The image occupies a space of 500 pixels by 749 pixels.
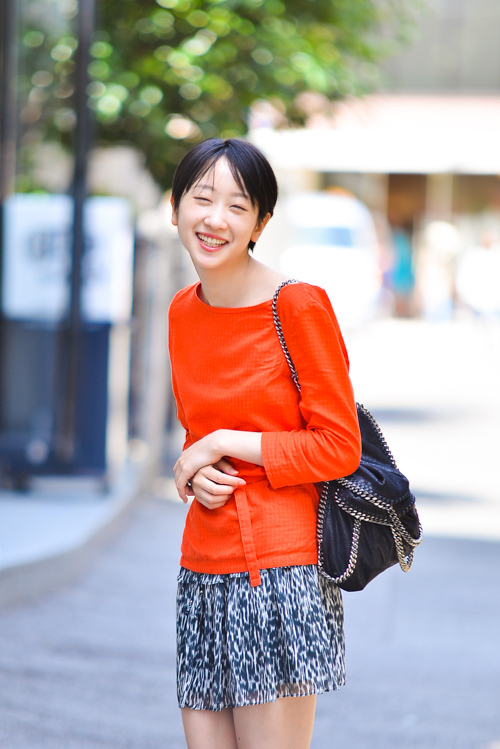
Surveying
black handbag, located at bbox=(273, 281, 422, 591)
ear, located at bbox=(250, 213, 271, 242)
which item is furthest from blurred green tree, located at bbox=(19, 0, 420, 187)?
black handbag, located at bbox=(273, 281, 422, 591)

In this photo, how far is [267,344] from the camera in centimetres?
206

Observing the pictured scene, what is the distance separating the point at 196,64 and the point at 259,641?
5615mm

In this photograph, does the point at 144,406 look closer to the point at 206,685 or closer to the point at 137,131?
the point at 137,131

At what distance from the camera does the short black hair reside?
203cm

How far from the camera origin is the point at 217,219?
202 centimetres

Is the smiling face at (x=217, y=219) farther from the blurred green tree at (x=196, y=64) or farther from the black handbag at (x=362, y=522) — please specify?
the blurred green tree at (x=196, y=64)

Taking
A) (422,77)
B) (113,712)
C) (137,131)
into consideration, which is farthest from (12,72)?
(422,77)

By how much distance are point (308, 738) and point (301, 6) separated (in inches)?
243

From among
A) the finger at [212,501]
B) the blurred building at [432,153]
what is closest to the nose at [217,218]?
the finger at [212,501]

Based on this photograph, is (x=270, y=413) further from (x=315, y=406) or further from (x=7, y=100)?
(x=7, y=100)

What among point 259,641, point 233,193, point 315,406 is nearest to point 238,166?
point 233,193

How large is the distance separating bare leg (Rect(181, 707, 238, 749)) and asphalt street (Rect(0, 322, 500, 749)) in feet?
4.69

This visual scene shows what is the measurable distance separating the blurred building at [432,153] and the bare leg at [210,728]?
2484cm

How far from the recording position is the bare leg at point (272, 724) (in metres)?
2.06
